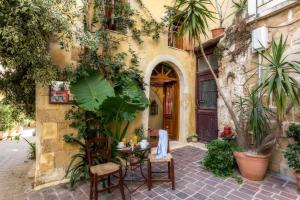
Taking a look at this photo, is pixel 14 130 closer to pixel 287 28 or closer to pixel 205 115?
pixel 205 115

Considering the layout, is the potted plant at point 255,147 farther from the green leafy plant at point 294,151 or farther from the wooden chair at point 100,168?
the wooden chair at point 100,168

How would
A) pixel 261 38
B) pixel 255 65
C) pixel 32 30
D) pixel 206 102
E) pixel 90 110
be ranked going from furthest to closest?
pixel 206 102 < pixel 255 65 < pixel 261 38 < pixel 90 110 < pixel 32 30

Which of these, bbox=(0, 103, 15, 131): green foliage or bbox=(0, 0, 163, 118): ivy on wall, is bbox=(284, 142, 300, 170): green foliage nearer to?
bbox=(0, 0, 163, 118): ivy on wall

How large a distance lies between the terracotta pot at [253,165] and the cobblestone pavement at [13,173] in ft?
12.4

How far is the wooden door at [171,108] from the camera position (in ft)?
21.0

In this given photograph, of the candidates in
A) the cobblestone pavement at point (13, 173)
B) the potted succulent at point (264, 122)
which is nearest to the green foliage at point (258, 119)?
the potted succulent at point (264, 122)

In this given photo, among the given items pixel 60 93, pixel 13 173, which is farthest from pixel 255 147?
pixel 13 173

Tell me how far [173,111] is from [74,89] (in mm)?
3841

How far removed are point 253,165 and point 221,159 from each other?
55 cm

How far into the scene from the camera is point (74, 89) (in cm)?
340

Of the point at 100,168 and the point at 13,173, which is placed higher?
the point at 100,168

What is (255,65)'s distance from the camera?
4.13m

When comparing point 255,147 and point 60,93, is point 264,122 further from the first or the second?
point 60,93

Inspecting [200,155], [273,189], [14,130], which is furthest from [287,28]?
[14,130]
